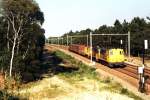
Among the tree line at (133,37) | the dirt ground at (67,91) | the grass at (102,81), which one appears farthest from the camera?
the tree line at (133,37)

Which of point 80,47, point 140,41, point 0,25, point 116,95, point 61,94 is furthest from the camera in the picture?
point 80,47

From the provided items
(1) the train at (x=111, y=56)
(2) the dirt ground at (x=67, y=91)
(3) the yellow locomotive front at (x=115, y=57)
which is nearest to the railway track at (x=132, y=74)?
(3) the yellow locomotive front at (x=115, y=57)

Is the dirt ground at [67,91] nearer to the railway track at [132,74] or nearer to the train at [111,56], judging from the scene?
the railway track at [132,74]

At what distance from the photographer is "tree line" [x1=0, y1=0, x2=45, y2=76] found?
43844mm

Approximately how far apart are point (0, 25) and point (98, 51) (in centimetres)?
1937

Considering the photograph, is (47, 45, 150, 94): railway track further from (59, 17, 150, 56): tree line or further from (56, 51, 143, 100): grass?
(59, 17, 150, 56): tree line

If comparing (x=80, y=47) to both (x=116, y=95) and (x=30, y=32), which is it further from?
(x=116, y=95)

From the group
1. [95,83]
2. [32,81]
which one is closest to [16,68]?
[32,81]

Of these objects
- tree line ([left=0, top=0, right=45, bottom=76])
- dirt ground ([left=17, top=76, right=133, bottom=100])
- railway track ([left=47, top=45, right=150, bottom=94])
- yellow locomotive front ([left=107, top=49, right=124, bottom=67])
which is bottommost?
dirt ground ([left=17, top=76, right=133, bottom=100])

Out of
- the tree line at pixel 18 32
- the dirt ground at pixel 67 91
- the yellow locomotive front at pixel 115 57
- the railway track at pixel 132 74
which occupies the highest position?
the tree line at pixel 18 32

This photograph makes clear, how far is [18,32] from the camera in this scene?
147 feet

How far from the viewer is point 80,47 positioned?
80875 millimetres

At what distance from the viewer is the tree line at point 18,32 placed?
4384 centimetres

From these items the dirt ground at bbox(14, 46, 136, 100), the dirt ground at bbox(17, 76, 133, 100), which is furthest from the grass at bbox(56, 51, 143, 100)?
the dirt ground at bbox(17, 76, 133, 100)
